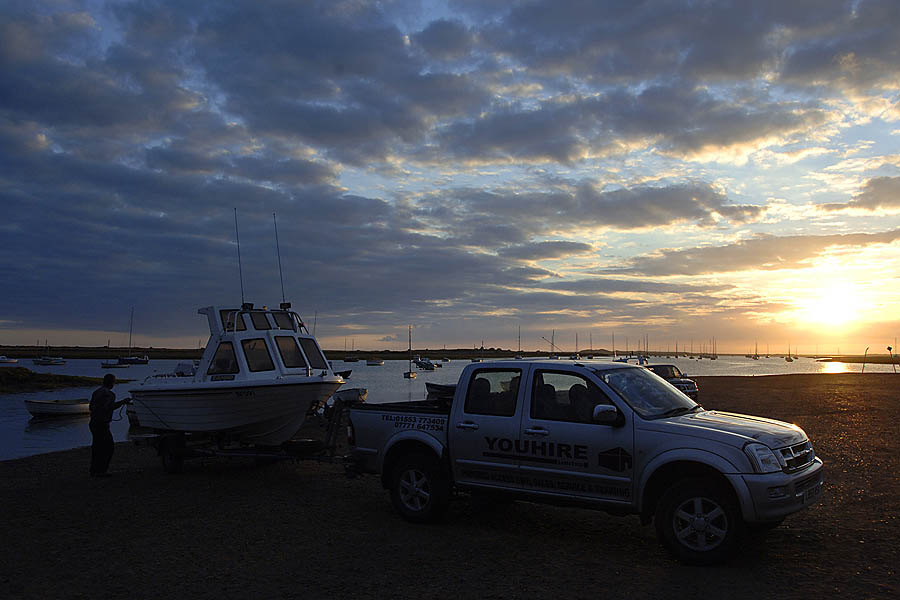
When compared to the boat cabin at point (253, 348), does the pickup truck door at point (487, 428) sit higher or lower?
lower

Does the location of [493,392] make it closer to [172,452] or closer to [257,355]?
[257,355]

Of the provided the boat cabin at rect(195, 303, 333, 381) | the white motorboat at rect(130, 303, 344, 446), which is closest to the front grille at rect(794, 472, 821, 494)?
the white motorboat at rect(130, 303, 344, 446)

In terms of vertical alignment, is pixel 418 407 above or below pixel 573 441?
above

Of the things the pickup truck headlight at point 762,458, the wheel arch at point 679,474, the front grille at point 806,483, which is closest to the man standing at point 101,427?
the wheel arch at point 679,474

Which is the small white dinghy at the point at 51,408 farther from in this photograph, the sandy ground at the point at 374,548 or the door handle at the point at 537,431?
the door handle at the point at 537,431

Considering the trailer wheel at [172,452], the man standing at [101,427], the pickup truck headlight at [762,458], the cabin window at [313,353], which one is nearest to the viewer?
the pickup truck headlight at [762,458]

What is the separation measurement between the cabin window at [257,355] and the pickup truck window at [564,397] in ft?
23.8

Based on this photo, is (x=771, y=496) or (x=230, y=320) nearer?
(x=771, y=496)

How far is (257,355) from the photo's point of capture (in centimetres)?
1383

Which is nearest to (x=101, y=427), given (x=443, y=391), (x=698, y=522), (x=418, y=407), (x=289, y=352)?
(x=289, y=352)

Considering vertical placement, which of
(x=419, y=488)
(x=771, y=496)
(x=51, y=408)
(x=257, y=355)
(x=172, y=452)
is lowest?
(x=51, y=408)

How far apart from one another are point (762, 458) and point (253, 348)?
394 inches

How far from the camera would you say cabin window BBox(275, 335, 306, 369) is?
14.1 meters

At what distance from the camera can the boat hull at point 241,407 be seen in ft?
42.8
